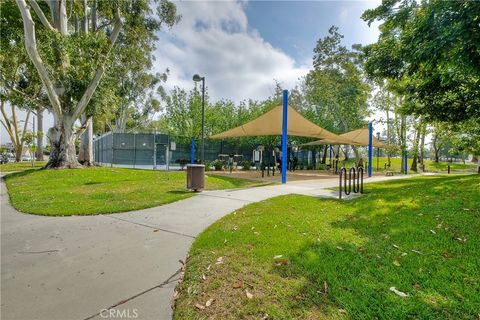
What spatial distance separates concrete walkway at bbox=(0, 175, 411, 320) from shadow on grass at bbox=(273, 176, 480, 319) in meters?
1.39

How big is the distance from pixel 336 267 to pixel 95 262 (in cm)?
282

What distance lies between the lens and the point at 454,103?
33.2 feet

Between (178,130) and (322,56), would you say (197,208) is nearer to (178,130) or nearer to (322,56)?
(178,130)

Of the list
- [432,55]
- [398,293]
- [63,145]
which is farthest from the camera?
[63,145]

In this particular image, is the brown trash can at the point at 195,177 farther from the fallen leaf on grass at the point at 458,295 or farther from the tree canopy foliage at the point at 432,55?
the fallen leaf on grass at the point at 458,295

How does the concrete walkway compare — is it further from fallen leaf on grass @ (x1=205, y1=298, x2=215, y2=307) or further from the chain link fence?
the chain link fence

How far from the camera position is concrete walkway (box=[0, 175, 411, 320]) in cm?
226

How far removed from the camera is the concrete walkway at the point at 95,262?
2.26 meters

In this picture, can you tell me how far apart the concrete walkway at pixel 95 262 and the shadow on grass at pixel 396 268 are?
1.39 metres

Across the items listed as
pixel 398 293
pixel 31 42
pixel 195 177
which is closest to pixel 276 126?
pixel 195 177

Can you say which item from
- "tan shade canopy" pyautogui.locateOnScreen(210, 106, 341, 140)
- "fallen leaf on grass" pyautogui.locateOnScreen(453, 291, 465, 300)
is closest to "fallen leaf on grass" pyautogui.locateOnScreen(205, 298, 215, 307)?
"fallen leaf on grass" pyautogui.locateOnScreen(453, 291, 465, 300)

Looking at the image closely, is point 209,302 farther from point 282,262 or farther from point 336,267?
point 336,267

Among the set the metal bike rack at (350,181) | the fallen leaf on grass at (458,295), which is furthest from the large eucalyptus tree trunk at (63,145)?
the fallen leaf on grass at (458,295)

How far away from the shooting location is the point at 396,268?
115 inches
